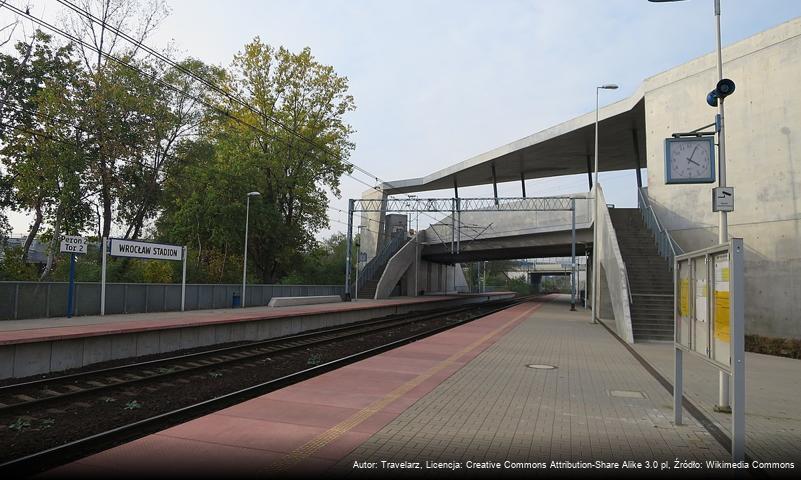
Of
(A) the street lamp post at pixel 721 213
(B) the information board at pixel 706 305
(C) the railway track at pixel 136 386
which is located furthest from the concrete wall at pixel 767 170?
(B) the information board at pixel 706 305

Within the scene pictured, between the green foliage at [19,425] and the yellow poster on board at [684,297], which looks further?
the green foliage at [19,425]

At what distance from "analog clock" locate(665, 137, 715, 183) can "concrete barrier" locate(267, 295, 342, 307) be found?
73.6 feet

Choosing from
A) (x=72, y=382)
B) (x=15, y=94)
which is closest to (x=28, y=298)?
(x=72, y=382)

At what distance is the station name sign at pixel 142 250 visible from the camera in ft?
64.5

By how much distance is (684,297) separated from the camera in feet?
20.7

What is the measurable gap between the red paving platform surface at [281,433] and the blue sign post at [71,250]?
1310cm

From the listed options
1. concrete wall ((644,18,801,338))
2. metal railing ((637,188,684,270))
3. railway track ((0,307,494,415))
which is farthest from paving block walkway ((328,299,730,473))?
metal railing ((637,188,684,270))

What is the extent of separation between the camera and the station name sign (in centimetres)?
1966

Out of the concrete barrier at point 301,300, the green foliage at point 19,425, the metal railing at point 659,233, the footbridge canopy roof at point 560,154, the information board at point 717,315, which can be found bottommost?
the green foliage at point 19,425

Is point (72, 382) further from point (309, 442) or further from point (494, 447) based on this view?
point (494, 447)

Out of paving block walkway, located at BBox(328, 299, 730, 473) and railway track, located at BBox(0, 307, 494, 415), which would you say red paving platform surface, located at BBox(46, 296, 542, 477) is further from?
railway track, located at BBox(0, 307, 494, 415)

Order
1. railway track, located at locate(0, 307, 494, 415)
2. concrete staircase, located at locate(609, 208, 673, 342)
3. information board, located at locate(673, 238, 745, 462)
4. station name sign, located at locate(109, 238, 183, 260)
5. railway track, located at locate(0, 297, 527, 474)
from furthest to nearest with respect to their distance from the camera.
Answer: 1. station name sign, located at locate(109, 238, 183, 260)
2. concrete staircase, located at locate(609, 208, 673, 342)
3. railway track, located at locate(0, 307, 494, 415)
4. railway track, located at locate(0, 297, 527, 474)
5. information board, located at locate(673, 238, 745, 462)

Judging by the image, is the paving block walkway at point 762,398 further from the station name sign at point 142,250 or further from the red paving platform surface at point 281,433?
the station name sign at point 142,250

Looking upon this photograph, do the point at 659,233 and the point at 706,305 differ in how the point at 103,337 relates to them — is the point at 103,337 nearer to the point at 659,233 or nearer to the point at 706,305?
the point at 706,305
